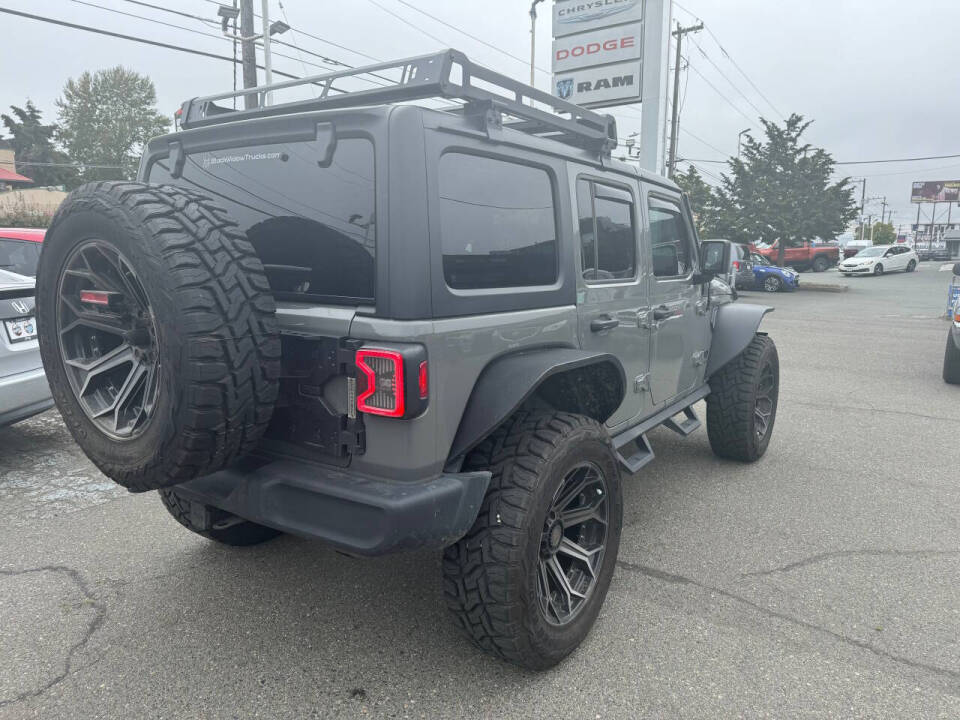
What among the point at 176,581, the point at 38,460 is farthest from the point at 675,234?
the point at 38,460

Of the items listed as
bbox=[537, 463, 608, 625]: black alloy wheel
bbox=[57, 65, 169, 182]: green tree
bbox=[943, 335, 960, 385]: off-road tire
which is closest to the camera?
bbox=[537, 463, 608, 625]: black alloy wheel

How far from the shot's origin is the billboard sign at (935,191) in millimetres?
93000

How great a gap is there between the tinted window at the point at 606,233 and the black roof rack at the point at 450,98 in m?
0.24

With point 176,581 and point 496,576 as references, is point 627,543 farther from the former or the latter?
point 176,581

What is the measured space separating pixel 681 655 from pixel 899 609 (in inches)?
43.3

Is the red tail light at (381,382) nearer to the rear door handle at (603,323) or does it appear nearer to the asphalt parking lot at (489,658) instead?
the asphalt parking lot at (489,658)

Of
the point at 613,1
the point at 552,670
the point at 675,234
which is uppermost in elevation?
the point at 613,1

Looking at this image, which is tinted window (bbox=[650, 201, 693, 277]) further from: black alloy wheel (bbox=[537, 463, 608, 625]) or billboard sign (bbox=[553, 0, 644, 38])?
billboard sign (bbox=[553, 0, 644, 38])

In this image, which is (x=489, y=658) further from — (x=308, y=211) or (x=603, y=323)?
(x=308, y=211)

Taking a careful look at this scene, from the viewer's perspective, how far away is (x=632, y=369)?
3.43 m

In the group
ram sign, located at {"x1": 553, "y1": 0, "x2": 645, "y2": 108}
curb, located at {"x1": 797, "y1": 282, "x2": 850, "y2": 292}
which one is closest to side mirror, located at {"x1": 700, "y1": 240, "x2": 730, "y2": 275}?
ram sign, located at {"x1": 553, "y1": 0, "x2": 645, "y2": 108}

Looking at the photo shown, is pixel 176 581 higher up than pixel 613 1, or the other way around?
pixel 613 1

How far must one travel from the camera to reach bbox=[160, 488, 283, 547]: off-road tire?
286 centimetres

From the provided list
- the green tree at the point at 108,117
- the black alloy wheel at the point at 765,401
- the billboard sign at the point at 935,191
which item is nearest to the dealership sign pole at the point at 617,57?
the black alloy wheel at the point at 765,401
